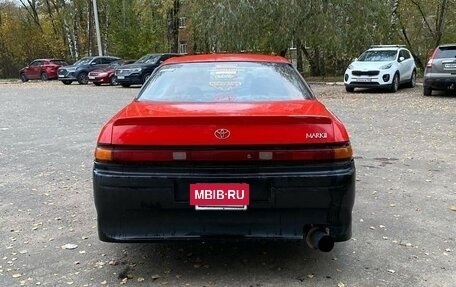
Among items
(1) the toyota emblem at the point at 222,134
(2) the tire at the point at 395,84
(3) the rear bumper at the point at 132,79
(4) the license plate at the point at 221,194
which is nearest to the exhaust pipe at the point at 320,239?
(4) the license plate at the point at 221,194

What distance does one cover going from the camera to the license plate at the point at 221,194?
3344mm

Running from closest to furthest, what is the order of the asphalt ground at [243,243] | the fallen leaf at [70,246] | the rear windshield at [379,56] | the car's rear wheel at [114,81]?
1. the asphalt ground at [243,243]
2. the fallen leaf at [70,246]
3. the rear windshield at [379,56]
4. the car's rear wheel at [114,81]

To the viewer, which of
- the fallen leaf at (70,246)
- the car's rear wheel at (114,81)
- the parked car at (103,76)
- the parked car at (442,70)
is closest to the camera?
the fallen leaf at (70,246)

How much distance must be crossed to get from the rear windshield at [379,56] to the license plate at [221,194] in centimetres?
1658

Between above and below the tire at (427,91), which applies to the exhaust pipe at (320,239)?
above

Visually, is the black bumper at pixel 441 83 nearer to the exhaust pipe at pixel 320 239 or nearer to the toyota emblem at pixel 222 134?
the exhaust pipe at pixel 320 239

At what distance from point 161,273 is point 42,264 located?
993mm

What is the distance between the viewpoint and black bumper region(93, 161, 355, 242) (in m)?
3.34

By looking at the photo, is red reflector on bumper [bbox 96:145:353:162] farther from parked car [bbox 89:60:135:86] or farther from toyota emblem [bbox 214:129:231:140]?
parked car [bbox 89:60:135:86]

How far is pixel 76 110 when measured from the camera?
15.2 m

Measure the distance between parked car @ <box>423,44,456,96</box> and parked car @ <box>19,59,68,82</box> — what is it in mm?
26670

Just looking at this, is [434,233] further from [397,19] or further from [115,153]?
[397,19]

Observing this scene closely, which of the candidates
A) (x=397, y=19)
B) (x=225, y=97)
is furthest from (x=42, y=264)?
(x=397, y=19)

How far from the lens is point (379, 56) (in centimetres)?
1906
